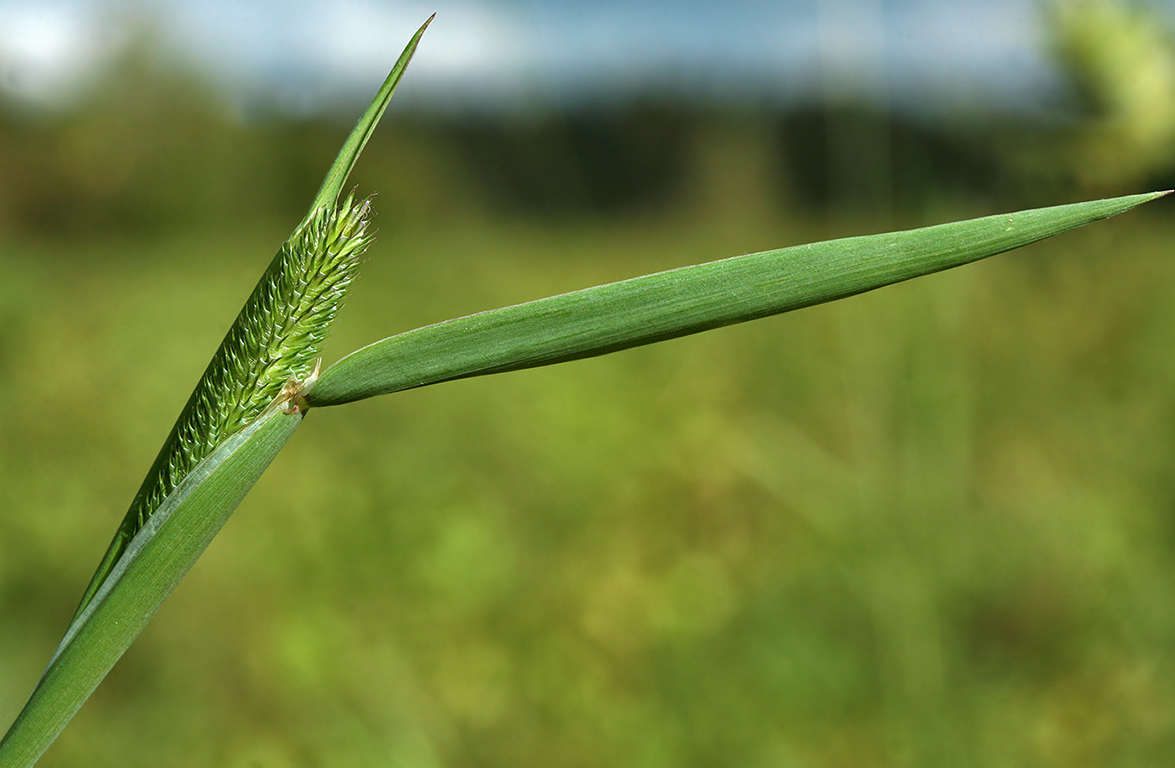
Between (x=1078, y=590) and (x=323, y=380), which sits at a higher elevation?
(x=323, y=380)

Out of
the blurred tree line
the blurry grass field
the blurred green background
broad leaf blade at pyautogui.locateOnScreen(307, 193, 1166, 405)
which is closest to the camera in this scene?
broad leaf blade at pyautogui.locateOnScreen(307, 193, 1166, 405)

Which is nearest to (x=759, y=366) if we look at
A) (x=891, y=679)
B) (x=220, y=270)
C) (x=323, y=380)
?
(x=891, y=679)

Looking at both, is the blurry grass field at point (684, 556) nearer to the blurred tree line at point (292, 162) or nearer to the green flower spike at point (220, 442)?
the green flower spike at point (220, 442)

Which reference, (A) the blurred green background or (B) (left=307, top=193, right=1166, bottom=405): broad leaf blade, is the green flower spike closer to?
(B) (left=307, top=193, right=1166, bottom=405): broad leaf blade

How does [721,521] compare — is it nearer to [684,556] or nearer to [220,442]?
[684,556]

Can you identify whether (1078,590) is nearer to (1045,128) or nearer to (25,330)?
(1045,128)

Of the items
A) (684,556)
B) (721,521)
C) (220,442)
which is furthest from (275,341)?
(721,521)

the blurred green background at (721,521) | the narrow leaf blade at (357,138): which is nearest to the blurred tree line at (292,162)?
the blurred green background at (721,521)

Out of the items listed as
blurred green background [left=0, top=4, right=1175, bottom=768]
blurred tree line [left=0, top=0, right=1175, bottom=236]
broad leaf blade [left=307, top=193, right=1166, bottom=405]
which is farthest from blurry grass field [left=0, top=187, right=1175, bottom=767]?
blurred tree line [left=0, top=0, right=1175, bottom=236]
